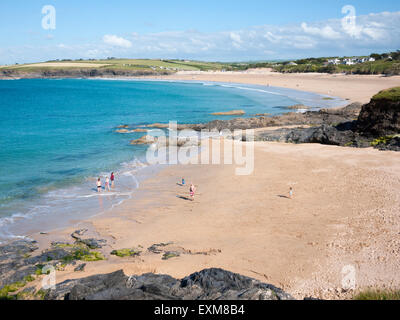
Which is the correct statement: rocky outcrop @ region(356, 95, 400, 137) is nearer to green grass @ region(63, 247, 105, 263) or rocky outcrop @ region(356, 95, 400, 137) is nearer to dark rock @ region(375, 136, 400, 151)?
dark rock @ region(375, 136, 400, 151)

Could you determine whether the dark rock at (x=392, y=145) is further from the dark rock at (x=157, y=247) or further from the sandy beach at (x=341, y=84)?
the sandy beach at (x=341, y=84)

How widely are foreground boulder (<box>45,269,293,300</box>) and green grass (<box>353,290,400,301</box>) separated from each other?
1982 millimetres

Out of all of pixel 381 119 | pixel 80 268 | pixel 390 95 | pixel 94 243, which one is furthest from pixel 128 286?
pixel 390 95

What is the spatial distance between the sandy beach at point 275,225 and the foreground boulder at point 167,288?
4.72ft

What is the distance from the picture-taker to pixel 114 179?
76.7ft

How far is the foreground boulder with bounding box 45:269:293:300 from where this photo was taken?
8.34 meters

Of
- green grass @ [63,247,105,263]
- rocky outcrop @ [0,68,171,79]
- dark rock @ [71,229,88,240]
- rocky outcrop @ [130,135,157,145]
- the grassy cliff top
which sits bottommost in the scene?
dark rock @ [71,229,88,240]

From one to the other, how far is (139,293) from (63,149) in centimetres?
2789

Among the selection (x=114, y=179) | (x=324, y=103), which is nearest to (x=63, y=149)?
(x=114, y=179)

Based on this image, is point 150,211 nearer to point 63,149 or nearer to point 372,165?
point 372,165

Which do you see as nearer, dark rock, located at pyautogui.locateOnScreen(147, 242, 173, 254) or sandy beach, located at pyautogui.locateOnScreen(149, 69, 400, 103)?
dark rock, located at pyautogui.locateOnScreen(147, 242, 173, 254)

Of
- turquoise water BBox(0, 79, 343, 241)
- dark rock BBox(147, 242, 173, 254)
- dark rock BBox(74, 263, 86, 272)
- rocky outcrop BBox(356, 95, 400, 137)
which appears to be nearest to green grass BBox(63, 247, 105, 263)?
dark rock BBox(74, 263, 86, 272)

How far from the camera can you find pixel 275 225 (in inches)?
578

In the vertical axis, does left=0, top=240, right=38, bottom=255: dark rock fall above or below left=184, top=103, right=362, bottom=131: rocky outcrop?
below
